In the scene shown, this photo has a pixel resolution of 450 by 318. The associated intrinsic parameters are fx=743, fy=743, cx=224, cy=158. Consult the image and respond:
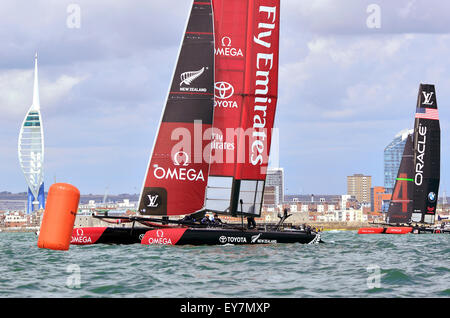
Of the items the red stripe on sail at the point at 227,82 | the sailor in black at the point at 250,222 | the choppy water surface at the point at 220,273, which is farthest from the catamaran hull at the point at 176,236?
the red stripe on sail at the point at 227,82

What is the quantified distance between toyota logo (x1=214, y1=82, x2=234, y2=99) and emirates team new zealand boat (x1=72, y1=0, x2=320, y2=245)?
4 cm

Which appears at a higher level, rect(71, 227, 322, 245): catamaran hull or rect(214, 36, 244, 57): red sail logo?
rect(214, 36, 244, 57): red sail logo

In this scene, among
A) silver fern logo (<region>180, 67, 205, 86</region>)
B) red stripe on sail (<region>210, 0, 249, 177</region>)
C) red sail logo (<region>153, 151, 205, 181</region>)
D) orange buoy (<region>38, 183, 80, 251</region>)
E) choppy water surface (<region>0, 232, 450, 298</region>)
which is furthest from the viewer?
red stripe on sail (<region>210, 0, 249, 177</region>)

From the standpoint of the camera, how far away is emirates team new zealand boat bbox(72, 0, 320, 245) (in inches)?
A: 1025

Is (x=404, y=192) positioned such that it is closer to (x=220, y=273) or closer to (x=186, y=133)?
(x=186, y=133)

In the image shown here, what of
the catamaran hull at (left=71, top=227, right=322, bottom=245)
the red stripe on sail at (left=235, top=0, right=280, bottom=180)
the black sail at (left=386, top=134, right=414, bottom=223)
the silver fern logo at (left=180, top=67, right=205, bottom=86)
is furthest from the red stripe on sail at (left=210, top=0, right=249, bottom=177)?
the black sail at (left=386, top=134, right=414, bottom=223)

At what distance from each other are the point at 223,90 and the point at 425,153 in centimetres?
3330

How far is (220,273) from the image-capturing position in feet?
57.1

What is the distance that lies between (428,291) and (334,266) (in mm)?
4687

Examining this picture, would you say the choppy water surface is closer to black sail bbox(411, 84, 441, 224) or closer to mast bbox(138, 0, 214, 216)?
mast bbox(138, 0, 214, 216)

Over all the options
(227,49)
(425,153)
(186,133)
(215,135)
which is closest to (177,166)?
(186,133)
